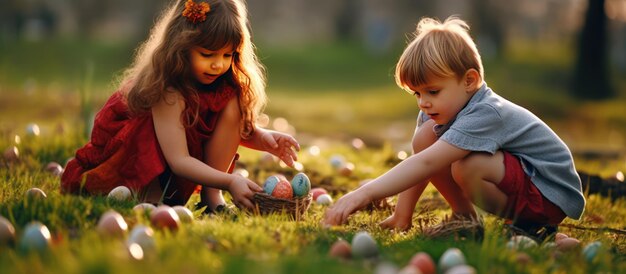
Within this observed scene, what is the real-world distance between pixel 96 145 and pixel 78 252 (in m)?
1.57

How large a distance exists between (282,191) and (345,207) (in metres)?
0.48

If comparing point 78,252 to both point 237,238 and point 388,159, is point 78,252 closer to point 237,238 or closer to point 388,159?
point 237,238

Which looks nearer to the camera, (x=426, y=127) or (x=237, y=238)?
(x=237, y=238)

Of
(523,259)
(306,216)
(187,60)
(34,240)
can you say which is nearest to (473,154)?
(523,259)

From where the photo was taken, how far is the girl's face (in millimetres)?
3756

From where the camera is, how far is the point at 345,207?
3.26 m

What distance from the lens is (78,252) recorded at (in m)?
2.41

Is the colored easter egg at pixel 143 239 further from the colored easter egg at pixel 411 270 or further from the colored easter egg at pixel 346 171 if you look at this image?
the colored easter egg at pixel 346 171

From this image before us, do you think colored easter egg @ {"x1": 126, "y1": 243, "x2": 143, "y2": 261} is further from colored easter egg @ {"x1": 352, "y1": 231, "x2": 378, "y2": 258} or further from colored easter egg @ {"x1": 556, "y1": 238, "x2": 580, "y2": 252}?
colored easter egg @ {"x1": 556, "y1": 238, "x2": 580, "y2": 252}

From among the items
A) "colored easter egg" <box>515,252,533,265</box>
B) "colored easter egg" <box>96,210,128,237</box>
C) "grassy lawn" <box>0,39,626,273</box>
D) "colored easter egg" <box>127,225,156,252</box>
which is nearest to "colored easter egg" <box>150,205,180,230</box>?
"grassy lawn" <box>0,39,626,273</box>

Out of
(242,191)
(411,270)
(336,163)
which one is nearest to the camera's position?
(411,270)

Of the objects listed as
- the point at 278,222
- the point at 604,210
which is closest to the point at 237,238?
the point at 278,222

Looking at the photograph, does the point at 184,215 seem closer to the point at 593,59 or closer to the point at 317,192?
the point at 317,192

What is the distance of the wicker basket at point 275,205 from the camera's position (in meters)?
3.52
